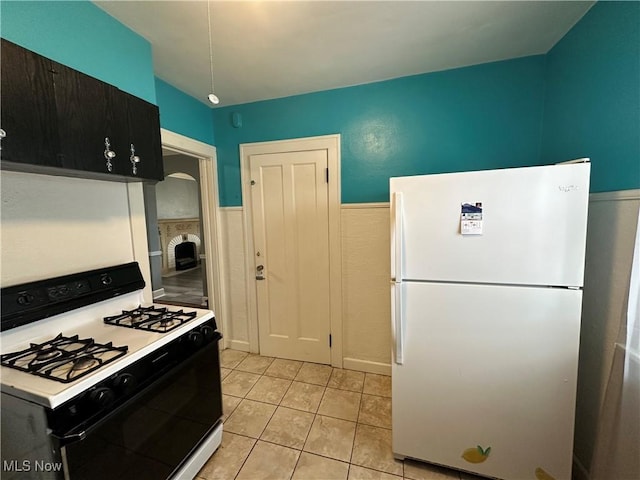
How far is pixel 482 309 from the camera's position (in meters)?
1.36

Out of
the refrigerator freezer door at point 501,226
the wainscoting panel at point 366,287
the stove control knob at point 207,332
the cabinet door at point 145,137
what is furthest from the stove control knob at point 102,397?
the wainscoting panel at point 366,287

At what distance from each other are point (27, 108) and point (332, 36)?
156cm

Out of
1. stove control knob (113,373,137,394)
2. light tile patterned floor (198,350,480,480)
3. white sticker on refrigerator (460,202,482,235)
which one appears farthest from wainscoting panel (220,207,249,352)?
white sticker on refrigerator (460,202,482,235)

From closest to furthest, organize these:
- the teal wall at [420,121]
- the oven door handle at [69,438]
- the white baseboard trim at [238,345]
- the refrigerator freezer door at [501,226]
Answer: the oven door handle at [69,438], the refrigerator freezer door at [501,226], the teal wall at [420,121], the white baseboard trim at [238,345]

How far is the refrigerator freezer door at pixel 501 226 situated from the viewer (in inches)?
48.0

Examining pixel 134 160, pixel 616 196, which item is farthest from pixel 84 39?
pixel 616 196

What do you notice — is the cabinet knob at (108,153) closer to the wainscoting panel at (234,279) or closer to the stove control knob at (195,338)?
the stove control knob at (195,338)

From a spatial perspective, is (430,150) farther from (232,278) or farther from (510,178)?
(232,278)

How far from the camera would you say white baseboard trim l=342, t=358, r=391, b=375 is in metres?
2.43

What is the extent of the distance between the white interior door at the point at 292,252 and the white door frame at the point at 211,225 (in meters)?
0.40

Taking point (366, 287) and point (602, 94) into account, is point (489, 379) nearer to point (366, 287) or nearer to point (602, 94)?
point (366, 287)

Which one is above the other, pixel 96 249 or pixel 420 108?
pixel 420 108

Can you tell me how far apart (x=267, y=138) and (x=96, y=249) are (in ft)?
5.33

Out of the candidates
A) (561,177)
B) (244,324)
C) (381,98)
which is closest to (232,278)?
(244,324)
